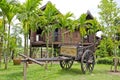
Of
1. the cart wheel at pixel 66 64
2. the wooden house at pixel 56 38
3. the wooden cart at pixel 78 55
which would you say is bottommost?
the cart wheel at pixel 66 64

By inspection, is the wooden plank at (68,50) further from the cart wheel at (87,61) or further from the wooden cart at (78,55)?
the cart wheel at (87,61)

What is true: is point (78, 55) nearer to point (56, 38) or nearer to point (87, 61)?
point (87, 61)

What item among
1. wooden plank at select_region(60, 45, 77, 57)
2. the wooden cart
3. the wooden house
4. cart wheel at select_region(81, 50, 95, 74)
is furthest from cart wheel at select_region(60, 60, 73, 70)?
the wooden house

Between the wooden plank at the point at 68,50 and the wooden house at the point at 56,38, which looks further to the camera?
the wooden house at the point at 56,38

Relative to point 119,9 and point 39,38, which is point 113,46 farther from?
point 39,38

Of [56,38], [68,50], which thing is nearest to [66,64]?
[68,50]

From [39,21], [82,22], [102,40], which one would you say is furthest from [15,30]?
[102,40]

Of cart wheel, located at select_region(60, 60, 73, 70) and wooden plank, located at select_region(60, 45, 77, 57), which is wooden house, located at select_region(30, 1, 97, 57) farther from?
wooden plank, located at select_region(60, 45, 77, 57)

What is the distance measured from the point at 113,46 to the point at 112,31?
110 cm

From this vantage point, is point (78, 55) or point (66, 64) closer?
point (78, 55)

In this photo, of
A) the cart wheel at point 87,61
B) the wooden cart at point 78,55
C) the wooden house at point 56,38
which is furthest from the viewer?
the wooden house at point 56,38

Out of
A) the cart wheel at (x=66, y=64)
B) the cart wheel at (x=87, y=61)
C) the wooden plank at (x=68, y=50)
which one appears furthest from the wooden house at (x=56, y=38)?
the cart wheel at (x=87, y=61)

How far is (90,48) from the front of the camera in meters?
16.0

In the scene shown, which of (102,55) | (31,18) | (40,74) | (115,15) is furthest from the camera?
(102,55)
